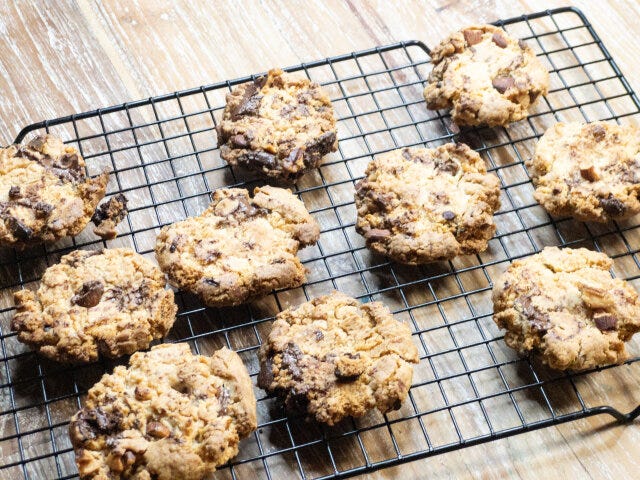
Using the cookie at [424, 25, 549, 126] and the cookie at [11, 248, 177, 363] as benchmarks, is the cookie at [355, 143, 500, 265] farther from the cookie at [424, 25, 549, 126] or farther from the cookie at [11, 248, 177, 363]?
the cookie at [11, 248, 177, 363]

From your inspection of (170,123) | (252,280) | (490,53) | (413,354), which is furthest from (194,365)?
(490,53)

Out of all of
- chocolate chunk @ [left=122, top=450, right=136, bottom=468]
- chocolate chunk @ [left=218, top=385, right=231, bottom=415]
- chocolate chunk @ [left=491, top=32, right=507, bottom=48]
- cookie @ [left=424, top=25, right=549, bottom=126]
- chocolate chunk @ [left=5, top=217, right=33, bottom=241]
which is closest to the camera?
chocolate chunk @ [left=122, top=450, right=136, bottom=468]

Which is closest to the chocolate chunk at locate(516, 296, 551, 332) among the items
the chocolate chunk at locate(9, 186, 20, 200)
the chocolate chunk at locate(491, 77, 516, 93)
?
the chocolate chunk at locate(491, 77, 516, 93)

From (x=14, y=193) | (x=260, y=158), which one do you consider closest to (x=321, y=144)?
(x=260, y=158)

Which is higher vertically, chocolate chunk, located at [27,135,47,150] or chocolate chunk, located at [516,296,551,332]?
chocolate chunk, located at [27,135,47,150]

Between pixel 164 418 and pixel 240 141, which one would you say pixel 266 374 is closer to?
pixel 164 418

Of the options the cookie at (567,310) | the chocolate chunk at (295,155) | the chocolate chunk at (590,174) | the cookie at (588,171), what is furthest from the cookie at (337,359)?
the chocolate chunk at (590,174)

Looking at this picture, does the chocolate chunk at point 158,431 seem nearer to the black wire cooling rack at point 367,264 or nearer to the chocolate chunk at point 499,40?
the black wire cooling rack at point 367,264
